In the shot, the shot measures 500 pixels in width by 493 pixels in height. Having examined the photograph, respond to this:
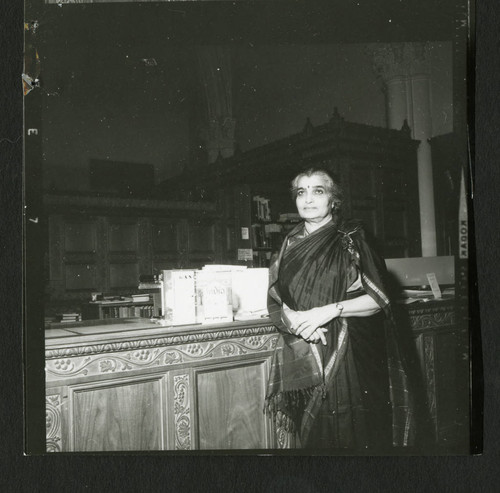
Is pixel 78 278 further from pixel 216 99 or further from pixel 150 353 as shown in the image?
pixel 216 99

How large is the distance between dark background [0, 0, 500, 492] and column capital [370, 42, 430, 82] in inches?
2.4

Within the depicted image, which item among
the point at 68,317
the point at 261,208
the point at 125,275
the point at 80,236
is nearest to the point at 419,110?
the point at 261,208

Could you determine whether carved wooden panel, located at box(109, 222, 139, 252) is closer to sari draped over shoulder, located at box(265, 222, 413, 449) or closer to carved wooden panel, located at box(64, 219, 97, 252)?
carved wooden panel, located at box(64, 219, 97, 252)

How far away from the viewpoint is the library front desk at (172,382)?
1830mm

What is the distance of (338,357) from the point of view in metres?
1.90

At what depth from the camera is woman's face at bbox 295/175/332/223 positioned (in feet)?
6.18

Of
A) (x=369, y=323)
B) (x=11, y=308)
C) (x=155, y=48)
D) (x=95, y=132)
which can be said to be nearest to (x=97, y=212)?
(x=95, y=132)

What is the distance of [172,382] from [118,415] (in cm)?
23

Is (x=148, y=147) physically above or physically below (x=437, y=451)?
above

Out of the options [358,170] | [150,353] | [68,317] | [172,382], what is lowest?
[172,382]

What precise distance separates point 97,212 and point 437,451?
1.58 meters

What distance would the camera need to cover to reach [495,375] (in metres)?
1.91

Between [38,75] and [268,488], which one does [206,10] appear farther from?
[268,488]

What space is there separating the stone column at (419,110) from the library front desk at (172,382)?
34cm
